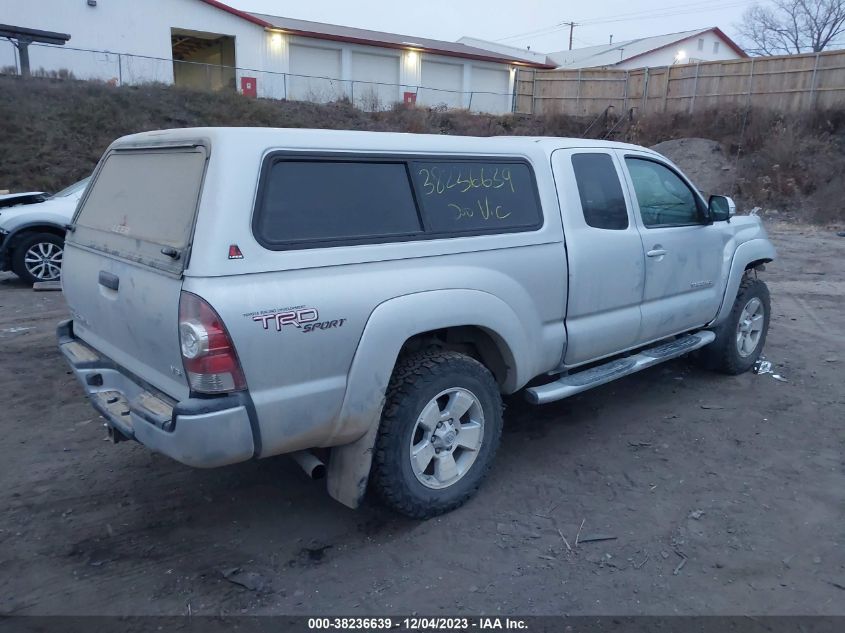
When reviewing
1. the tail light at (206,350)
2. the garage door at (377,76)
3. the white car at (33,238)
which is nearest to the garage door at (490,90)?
the garage door at (377,76)

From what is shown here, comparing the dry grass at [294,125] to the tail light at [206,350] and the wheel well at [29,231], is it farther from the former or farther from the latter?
the tail light at [206,350]

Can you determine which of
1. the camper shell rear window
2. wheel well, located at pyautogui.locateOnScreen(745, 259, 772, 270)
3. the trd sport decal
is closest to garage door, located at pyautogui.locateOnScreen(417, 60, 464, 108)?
wheel well, located at pyautogui.locateOnScreen(745, 259, 772, 270)

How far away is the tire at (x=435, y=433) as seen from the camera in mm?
3369

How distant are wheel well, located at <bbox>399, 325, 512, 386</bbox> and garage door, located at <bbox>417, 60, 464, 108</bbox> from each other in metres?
29.9

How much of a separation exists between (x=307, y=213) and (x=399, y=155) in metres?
0.67

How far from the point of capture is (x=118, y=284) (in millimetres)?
3260

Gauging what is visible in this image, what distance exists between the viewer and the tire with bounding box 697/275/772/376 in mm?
5770

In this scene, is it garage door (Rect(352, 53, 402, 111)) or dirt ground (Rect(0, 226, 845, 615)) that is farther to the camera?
garage door (Rect(352, 53, 402, 111))

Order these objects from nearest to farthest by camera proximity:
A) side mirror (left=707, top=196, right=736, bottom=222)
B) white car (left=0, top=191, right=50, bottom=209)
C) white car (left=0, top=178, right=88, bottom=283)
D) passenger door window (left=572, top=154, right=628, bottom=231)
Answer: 1. passenger door window (left=572, top=154, right=628, bottom=231)
2. side mirror (left=707, top=196, right=736, bottom=222)
3. white car (left=0, top=178, right=88, bottom=283)
4. white car (left=0, top=191, right=50, bottom=209)

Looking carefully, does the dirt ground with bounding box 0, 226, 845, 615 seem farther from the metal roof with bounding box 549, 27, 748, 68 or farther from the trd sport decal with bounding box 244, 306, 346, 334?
the metal roof with bounding box 549, 27, 748, 68

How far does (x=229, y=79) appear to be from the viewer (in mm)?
27188

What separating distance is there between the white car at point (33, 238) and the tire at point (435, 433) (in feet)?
23.7

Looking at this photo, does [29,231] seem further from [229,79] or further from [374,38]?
[374,38]

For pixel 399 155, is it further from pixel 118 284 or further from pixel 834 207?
pixel 834 207
